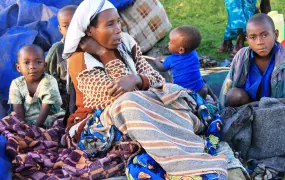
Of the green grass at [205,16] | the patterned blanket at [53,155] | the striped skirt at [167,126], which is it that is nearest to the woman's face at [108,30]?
the striped skirt at [167,126]

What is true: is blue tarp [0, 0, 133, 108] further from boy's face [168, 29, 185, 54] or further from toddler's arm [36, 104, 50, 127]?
boy's face [168, 29, 185, 54]

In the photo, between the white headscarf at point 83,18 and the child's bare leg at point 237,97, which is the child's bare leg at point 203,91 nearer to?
the child's bare leg at point 237,97

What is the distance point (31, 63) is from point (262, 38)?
5.81ft

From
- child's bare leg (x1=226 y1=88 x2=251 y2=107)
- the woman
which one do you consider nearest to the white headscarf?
the woman

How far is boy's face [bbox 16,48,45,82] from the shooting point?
392cm

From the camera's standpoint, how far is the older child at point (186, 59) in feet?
14.1

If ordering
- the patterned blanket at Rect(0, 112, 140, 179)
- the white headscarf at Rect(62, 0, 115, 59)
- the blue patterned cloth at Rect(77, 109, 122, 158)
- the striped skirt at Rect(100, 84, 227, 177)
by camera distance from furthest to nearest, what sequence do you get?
the white headscarf at Rect(62, 0, 115, 59) → the blue patterned cloth at Rect(77, 109, 122, 158) → the patterned blanket at Rect(0, 112, 140, 179) → the striped skirt at Rect(100, 84, 227, 177)

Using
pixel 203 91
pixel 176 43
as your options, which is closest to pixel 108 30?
pixel 176 43

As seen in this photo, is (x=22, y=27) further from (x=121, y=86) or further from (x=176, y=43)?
(x=121, y=86)

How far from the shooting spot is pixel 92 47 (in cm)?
336

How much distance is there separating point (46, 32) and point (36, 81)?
4.02ft

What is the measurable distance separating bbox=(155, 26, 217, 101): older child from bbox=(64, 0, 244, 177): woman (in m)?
0.80

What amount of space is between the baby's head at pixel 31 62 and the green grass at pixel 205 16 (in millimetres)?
2838

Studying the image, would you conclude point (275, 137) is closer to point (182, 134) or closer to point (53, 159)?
point (182, 134)
